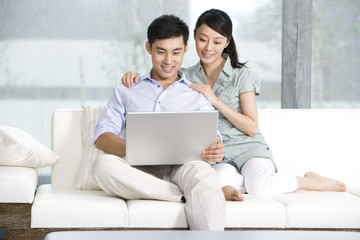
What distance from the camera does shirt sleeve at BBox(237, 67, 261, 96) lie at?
9.62 ft

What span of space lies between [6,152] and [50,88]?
1.26 metres


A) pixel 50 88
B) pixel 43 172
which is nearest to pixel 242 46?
pixel 50 88

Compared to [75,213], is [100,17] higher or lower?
higher

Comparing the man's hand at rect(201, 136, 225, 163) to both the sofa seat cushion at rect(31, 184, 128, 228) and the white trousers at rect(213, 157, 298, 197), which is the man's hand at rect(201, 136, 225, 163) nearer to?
the white trousers at rect(213, 157, 298, 197)

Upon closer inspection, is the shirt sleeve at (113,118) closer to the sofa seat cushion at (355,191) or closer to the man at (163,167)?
the man at (163,167)

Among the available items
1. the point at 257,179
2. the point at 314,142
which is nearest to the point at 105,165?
the point at 257,179

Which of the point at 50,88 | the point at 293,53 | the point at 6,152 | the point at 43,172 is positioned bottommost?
the point at 43,172

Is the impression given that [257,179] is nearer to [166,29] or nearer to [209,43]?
[209,43]

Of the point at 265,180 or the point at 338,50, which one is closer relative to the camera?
the point at 265,180

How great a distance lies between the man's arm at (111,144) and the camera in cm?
266

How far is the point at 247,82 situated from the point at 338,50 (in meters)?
1.40

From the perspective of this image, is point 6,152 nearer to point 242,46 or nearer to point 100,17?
point 100,17

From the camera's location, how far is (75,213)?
232cm

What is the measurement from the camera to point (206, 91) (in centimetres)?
280
